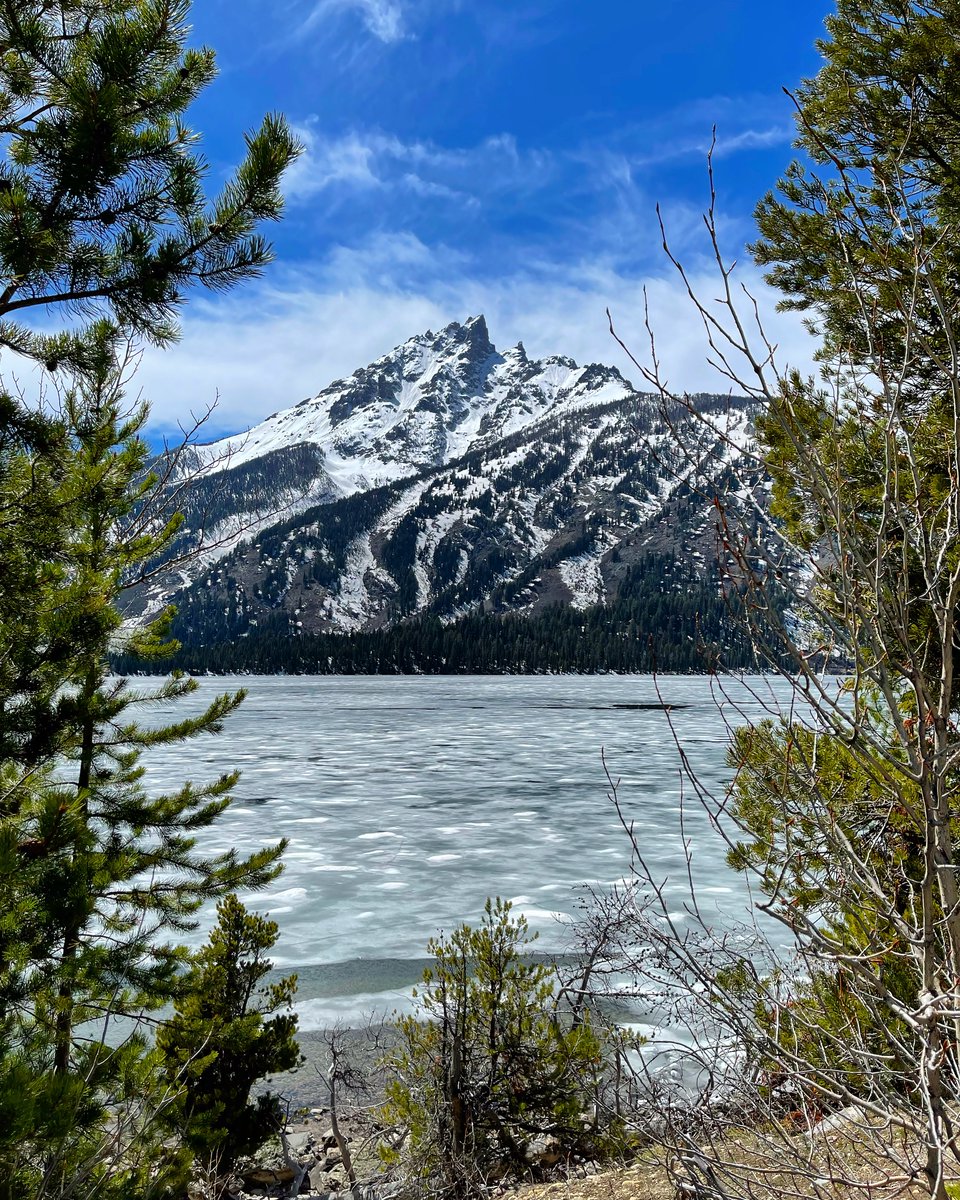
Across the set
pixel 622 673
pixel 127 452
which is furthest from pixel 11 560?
pixel 622 673

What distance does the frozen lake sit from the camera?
11.6 meters

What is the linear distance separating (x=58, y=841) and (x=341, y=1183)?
479 cm

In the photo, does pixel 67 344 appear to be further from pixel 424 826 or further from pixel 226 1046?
pixel 424 826

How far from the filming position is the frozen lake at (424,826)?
1156cm

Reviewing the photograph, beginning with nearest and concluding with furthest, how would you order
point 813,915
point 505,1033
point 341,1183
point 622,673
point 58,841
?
point 58,841, point 505,1033, point 341,1183, point 813,915, point 622,673

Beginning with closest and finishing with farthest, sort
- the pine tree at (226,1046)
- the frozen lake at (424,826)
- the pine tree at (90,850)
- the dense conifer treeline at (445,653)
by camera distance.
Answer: the pine tree at (90,850) → the pine tree at (226,1046) → the frozen lake at (424,826) → the dense conifer treeline at (445,653)

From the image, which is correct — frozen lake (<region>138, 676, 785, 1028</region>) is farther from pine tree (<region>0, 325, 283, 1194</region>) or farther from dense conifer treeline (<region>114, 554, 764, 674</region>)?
dense conifer treeline (<region>114, 554, 764, 674</region>)

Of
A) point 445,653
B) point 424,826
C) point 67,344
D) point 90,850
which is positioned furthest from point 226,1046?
point 445,653

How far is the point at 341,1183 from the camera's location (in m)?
6.27

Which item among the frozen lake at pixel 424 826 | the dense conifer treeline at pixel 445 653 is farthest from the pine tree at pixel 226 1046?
the dense conifer treeline at pixel 445 653

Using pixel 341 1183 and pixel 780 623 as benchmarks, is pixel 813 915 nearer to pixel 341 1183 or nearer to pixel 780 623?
pixel 341 1183

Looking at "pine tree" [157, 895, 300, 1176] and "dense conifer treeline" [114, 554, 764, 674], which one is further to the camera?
"dense conifer treeline" [114, 554, 764, 674]

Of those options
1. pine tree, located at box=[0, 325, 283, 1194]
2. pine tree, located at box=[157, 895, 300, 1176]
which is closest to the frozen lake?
pine tree, located at box=[0, 325, 283, 1194]

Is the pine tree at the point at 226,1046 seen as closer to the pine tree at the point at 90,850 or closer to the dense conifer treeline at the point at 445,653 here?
the pine tree at the point at 90,850
